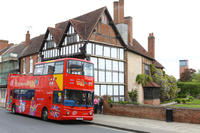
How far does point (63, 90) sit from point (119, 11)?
1932cm

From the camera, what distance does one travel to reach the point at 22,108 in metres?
20.6

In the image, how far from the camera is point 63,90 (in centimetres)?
1527

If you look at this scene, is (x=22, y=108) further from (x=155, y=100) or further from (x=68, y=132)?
(x=155, y=100)

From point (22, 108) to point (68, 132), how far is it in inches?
394

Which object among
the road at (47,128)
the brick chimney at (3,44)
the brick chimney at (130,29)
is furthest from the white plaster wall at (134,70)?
the brick chimney at (3,44)

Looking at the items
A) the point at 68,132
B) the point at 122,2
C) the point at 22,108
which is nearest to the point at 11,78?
the point at 22,108

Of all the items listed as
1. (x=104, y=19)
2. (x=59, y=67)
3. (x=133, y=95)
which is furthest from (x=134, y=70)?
(x=59, y=67)

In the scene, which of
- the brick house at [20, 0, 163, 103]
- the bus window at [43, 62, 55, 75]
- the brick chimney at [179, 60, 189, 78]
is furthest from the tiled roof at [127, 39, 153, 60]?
the brick chimney at [179, 60, 189, 78]

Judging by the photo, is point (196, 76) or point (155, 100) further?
point (196, 76)

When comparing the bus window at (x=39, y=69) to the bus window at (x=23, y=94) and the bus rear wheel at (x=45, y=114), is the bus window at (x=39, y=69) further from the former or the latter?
the bus rear wheel at (x=45, y=114)

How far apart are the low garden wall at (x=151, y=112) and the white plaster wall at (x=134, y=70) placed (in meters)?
9.23

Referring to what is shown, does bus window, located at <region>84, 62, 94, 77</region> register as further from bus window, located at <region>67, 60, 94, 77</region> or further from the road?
the road

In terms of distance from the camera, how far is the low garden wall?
15.3 metres

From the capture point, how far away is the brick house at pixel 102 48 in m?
25.7
